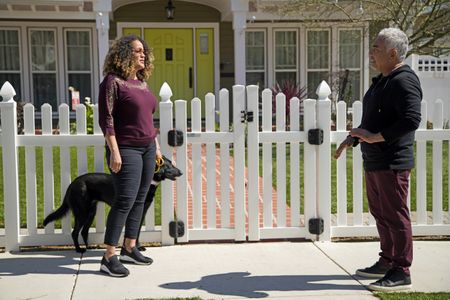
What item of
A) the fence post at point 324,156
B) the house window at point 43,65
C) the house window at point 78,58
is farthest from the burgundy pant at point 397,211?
the house window at point 43,65

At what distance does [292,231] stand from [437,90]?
10801mm

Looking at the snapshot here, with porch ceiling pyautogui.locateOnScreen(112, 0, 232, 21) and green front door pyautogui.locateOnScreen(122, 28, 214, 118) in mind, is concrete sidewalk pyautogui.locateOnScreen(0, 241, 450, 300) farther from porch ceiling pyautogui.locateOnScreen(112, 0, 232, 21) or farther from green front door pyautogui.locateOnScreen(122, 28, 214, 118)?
green front door pyautogui.locateOnScreen(122, 28, 214, 118)

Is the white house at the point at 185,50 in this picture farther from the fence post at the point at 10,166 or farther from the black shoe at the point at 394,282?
the black shoe at the point at 394,282

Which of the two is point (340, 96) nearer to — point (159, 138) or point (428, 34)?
point (428, 34)

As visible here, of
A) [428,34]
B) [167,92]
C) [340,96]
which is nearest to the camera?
[167,92]

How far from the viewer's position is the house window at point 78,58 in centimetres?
1504

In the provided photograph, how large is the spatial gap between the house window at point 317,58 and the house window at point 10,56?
701cm

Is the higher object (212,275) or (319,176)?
(319,176)

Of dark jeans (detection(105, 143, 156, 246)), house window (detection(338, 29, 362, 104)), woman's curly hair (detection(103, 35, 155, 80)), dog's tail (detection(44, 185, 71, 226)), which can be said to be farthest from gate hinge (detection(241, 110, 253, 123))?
house window (detection(338, 29, 362, 104))

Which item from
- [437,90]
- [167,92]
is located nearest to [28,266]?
[167,92]

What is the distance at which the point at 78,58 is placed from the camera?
15.1m

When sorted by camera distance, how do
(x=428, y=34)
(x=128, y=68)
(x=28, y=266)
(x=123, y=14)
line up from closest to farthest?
(x=128, y=68)
(x=28, y=266)
(x=428, y=34)
(x=123, y=14)

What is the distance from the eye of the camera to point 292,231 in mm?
5680

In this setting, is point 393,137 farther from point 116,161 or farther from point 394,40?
point 116,161
